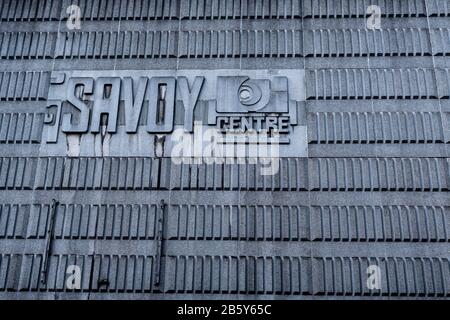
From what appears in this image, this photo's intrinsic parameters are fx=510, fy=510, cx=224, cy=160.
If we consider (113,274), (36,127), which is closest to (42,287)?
(113,274)

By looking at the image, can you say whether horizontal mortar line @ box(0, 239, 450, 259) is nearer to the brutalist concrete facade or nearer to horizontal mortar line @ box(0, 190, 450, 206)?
the brutalist concrete facade

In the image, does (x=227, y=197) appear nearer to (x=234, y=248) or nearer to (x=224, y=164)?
(x=224, y=164)

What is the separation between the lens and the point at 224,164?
58.1 ft

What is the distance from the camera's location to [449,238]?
16.5 metres

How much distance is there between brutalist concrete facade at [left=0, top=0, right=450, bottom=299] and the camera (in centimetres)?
1647

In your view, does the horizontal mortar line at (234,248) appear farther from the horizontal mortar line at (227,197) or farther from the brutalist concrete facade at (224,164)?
the horizontal mortar line at (227,197)

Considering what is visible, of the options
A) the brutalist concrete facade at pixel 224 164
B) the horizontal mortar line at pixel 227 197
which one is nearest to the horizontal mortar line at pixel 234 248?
the brutalist concrete facade at pixel 224 164

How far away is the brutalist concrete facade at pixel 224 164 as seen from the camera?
16.5 metres

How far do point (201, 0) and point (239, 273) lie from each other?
10763 mm

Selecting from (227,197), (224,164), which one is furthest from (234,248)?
(224,164)

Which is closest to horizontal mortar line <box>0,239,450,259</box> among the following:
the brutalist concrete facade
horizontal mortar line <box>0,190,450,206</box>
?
the brutalist concrete facade

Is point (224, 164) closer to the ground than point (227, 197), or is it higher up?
higher up
